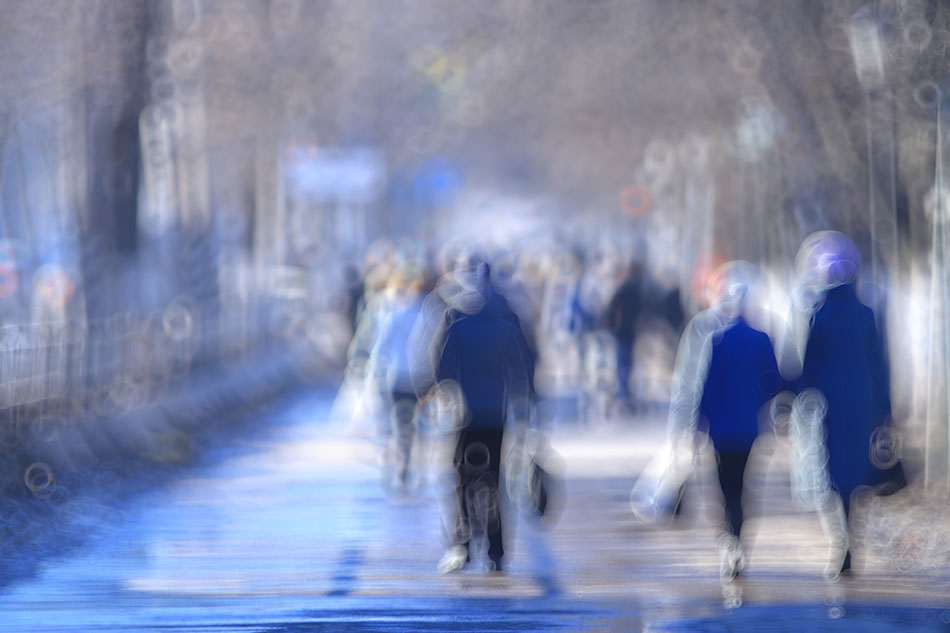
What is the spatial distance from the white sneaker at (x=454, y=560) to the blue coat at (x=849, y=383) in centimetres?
227

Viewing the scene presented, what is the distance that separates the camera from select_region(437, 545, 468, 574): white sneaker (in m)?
11.1

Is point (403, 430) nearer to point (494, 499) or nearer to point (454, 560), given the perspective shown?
point (454, 560)

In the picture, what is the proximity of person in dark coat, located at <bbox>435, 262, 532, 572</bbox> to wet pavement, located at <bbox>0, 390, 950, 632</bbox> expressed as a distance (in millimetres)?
571

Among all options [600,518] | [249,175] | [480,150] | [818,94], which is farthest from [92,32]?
[480,150]

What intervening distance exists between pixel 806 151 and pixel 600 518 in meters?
9.02

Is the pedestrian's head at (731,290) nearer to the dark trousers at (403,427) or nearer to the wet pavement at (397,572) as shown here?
the wet pavement at (397,572)

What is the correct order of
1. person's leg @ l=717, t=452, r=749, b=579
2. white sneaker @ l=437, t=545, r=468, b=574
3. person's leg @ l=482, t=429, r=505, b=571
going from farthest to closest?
white sneaker @ l=437, t=545, r=468, b=574 < person's leg @ l=482, t=429, r=505, b=571 < person's leg @ l=717, t=452, r=749, b=579

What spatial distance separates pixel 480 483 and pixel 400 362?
150 inches

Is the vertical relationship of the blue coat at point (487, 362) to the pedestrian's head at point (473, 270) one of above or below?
below

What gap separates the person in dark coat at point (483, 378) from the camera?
35.4 feet

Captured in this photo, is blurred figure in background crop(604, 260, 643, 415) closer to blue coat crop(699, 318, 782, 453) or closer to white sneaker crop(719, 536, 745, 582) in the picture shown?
white sneaker crop(719, 536, 745, 582)

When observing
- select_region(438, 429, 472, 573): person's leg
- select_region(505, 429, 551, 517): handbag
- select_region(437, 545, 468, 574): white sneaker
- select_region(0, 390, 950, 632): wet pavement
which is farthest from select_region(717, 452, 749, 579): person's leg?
select_region(437, 545, 468, 574): white sneaker

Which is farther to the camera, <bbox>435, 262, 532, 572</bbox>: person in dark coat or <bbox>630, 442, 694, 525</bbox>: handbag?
<bbox>435, 262, 532, 572</bbox>: person in dark coat

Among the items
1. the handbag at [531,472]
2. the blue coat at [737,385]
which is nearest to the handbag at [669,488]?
the blue coat at [737,385]
